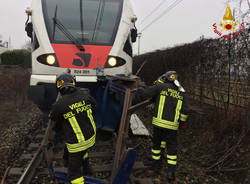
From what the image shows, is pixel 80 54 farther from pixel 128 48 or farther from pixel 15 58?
pixel 15 58

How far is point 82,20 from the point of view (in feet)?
14.6

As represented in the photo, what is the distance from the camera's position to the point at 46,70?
4105 millimetres

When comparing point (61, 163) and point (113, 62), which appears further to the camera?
point (113, 62)

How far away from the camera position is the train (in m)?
4.07

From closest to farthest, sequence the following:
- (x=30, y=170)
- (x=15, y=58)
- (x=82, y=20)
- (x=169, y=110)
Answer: (x=30, y=170) → (x=169, y=110) → (x=82, y=20) → (x=15, y=58)

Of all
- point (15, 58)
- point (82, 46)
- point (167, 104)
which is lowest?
point (167, 104)

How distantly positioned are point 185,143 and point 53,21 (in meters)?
4.23

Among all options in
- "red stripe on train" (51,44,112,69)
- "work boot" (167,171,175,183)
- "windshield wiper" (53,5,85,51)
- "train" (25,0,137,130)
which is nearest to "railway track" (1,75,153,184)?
"work boot" (167,171,175,183)

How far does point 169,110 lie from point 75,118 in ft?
5.54

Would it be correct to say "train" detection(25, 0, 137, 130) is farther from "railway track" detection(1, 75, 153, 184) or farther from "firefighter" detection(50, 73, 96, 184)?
"firefighter" detection(50, 73, 96, 184)

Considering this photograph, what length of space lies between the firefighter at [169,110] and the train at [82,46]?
0.77 m

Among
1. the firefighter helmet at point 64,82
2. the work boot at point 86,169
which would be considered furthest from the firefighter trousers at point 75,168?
the firefighter helmet at point 64,82

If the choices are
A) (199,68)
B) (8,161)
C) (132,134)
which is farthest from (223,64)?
(8,161)

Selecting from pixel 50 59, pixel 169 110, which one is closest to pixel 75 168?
pixel 169 110
